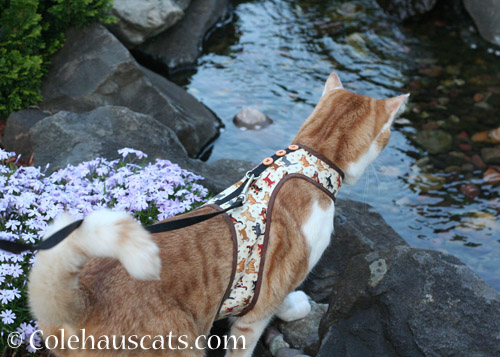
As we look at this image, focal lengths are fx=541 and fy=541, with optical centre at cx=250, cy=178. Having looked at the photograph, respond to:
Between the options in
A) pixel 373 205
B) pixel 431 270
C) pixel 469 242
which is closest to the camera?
pixel 431 270

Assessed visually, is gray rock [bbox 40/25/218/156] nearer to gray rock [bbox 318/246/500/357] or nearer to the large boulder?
the large boulder

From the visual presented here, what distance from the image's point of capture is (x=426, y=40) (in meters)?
9.21

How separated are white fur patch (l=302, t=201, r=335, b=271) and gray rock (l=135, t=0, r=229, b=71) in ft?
18.3

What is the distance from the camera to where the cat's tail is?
2.08 metres

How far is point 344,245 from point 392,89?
3956mm

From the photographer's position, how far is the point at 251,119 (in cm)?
739

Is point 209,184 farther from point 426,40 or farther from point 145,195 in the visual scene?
point 426,40

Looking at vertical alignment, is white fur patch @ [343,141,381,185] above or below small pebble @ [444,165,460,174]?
above

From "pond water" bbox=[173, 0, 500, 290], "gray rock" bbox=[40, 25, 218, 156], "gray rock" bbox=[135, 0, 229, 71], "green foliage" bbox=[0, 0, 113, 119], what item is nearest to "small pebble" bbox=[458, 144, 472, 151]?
"pond water" bbox=[173, 0, 500, 290]

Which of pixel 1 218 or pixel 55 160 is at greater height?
pixel 1 218

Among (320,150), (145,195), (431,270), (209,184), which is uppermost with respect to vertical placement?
(320,150)

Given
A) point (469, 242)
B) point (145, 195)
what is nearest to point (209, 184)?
point (145, 195)

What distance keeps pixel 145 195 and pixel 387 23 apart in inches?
284

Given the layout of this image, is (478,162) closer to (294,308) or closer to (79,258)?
(294,308)
